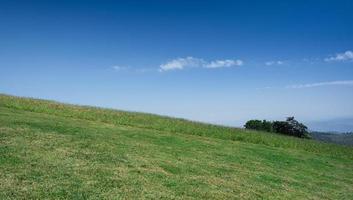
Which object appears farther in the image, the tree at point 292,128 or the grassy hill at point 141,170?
the tree at point 292,128

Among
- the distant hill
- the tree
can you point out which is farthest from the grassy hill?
the tree

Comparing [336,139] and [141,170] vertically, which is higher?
[336,139]

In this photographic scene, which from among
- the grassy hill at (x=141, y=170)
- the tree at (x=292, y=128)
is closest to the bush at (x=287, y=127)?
the tree at (x=292, y=128)

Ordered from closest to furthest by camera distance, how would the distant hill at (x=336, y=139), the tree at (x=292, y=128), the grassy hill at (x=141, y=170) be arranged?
the grassy hill at (x=141, y=170) → the distant hill at (x=336, y=139) → the tree at (x=292, y=128)

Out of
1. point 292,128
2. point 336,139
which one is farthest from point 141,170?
point 336,139

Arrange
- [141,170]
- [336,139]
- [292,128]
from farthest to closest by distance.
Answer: [336,139] → [292,128] → [141,170]

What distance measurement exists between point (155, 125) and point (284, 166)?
23.6 meters

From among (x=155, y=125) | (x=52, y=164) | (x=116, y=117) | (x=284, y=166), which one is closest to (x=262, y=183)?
(x=284, y=166)

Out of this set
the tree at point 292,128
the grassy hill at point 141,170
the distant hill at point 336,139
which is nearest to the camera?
the grassy hill at point 141,170

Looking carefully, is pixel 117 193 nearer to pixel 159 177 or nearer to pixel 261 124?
pixel 159 177

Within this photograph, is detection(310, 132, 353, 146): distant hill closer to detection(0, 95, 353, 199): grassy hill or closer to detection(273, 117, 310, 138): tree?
detection(273, 117, 310, 138): tree

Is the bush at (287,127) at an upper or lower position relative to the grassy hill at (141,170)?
upper

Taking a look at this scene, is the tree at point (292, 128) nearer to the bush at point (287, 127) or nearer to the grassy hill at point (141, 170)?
the bush at point (287, 127)

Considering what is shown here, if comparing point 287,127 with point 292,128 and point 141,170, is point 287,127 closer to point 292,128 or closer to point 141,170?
point 292,128
